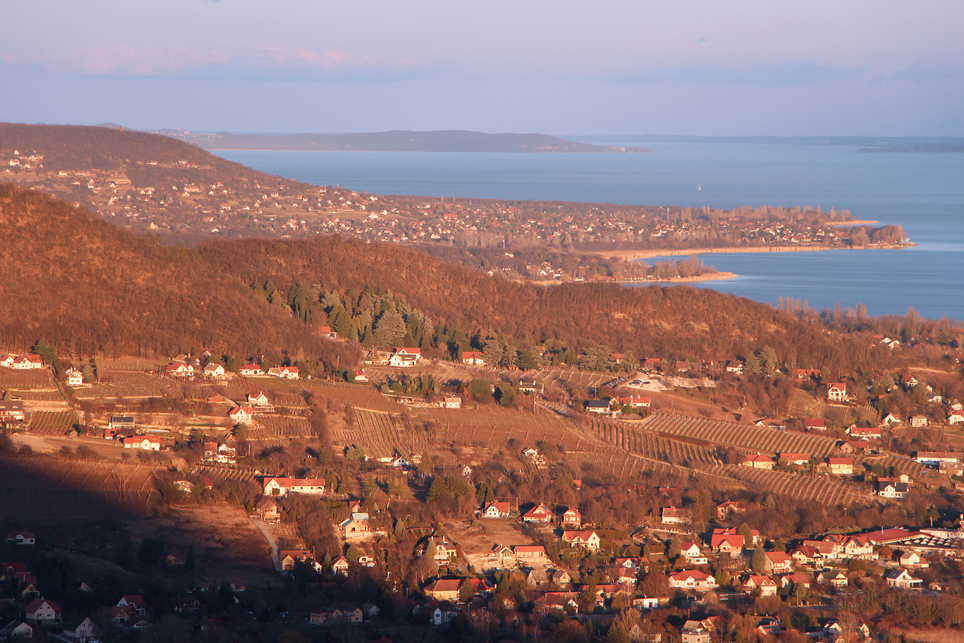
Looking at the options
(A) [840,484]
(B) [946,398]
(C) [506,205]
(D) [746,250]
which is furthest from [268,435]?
(C) [506,205]

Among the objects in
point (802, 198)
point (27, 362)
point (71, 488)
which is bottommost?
point (71, 488)

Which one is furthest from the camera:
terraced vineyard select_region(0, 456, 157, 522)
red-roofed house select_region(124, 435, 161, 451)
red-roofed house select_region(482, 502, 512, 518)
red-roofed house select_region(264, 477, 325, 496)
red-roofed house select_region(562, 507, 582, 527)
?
red-roofed house select_region(124, 435, 161, 451)

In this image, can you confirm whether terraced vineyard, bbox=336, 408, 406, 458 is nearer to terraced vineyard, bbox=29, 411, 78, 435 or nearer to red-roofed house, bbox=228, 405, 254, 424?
red-roofed house, bbox=228, 405, 254, 424

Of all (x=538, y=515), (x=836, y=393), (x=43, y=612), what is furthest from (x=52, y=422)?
(x=836, y=393)

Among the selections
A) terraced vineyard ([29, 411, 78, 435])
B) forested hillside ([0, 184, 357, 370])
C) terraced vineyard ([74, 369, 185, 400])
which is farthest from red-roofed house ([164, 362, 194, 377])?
terraced vineyard ([29, 411, 78, 435])

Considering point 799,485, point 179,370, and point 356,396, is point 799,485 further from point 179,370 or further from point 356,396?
point 179,370

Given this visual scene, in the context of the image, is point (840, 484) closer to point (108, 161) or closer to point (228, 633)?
point (228, 633)

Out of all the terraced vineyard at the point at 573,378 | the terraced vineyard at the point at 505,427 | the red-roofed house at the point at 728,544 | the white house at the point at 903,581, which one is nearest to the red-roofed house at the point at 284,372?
the terraced vineyard at the point at 505,427
